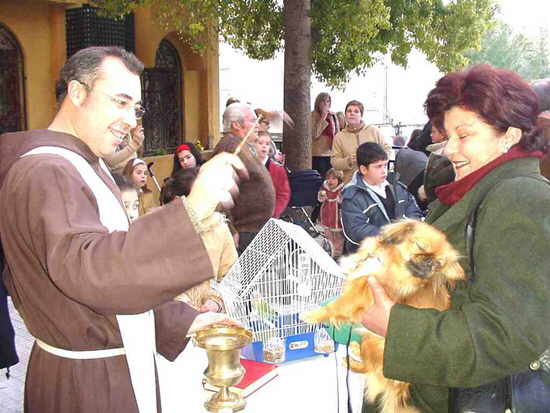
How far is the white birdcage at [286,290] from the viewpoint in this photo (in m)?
2.60

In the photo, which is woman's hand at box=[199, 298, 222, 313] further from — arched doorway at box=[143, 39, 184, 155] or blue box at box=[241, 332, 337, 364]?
arched doorway at box=[143, 39, 184, 155]

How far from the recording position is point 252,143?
4879 mm

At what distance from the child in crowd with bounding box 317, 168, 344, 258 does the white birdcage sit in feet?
13.8

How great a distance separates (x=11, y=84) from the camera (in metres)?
8.99

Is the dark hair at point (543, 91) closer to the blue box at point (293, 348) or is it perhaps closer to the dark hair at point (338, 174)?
the blue box at point (293, 348)

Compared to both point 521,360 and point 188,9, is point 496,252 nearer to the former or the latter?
point 521,360

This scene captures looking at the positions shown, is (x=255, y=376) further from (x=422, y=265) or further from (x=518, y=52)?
(x=518, y=52)

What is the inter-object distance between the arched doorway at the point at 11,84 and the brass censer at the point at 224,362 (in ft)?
26.5

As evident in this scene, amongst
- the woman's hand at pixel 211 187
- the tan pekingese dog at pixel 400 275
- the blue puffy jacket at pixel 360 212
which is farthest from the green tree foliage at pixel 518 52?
the woman's hand at pixel 211 187

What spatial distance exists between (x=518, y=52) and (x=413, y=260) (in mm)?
49670

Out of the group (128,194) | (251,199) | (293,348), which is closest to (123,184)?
(128,194)

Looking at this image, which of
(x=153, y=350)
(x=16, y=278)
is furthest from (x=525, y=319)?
(x=16, y=278)

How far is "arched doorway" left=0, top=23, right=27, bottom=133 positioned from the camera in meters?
8.85

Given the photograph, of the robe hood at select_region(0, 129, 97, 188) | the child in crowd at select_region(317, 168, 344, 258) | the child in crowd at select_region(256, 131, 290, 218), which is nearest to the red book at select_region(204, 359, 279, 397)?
the robe hood at select_region(0, 129, 97, 188)
